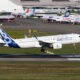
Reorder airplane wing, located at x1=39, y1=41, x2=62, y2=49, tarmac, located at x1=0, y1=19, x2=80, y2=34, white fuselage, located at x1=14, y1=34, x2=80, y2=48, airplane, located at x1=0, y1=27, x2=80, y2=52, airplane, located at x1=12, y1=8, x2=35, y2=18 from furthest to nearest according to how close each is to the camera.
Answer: airplane, located at x1=12, y1=8, x2=35, y2=18, tarmac, located at x1=0, y1=19, x2=80, y2=34, white fuselage, located at x1=14, y1=34, x2=80, y2=48, airplane wing, located at x1=39, y1=41, x2=62, y2=49, airplane, located at x1=0, y1=27, x2=80, y2=52

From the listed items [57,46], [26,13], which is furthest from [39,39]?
[26,13]

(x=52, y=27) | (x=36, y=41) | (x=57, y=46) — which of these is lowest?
(x=52, y=27)

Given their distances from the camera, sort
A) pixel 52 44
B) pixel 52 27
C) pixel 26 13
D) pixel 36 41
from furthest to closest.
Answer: pixel 26 13, pixel 52 27, pixel 36 41, pixel 52 44

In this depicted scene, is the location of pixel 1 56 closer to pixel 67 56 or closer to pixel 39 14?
pixel 67 56

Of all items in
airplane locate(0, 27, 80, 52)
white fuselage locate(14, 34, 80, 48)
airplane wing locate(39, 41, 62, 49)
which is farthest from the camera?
white fuselage locate(14, 34, 80, 48)

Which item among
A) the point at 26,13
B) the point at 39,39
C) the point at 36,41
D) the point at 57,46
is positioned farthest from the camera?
the point at 26,13

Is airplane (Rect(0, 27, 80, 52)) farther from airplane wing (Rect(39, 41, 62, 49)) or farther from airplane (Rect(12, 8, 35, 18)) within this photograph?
airplane (Rect(12, 8, 35, 18))

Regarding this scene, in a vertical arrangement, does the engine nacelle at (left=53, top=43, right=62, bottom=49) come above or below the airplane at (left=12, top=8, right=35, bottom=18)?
above

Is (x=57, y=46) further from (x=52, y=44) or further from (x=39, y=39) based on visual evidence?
(x=39, y=39)

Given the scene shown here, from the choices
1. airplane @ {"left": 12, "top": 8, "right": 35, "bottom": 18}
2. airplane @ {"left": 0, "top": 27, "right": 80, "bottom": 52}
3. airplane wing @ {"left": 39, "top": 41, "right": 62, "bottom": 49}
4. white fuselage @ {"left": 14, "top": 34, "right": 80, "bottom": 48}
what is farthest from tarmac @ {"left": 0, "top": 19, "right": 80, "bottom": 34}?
airplane @ {"left": 12, "top": 8, "right": 35, "bottom": 18}

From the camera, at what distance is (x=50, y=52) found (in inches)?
2505

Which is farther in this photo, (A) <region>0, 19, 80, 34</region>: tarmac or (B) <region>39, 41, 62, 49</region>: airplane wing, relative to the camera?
(A) <region>0, 19, 80, 34</region>: tarmac
